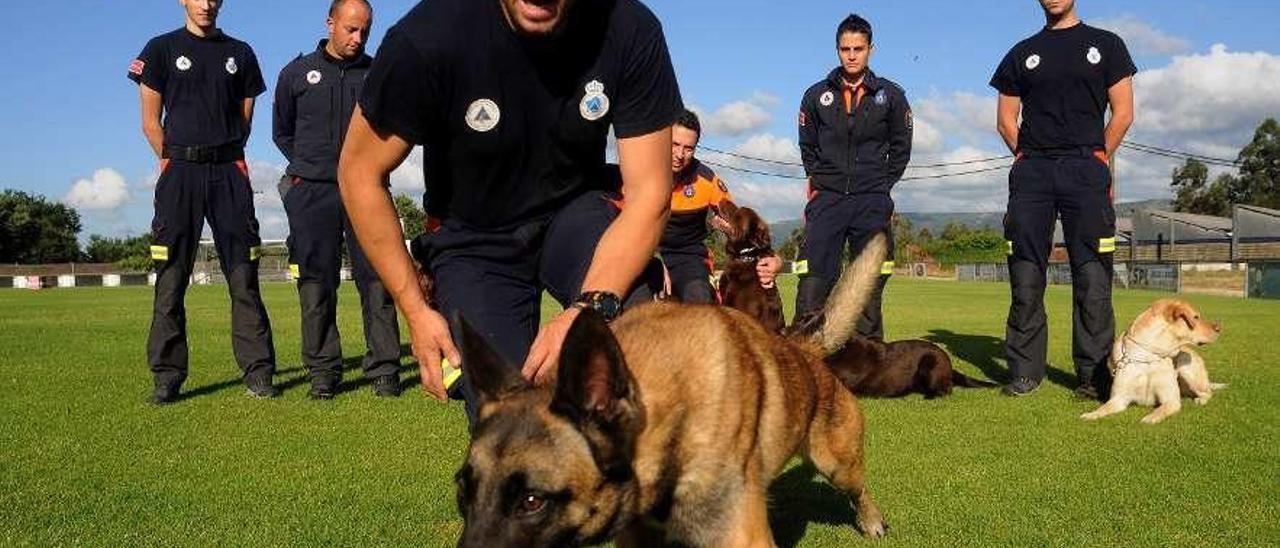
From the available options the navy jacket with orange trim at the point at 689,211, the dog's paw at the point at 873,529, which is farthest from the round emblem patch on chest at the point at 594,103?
the navy jacket with orange trim at the point at 689,211

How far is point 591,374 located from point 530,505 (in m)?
0.38

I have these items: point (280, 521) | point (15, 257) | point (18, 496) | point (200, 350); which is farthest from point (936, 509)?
point (15, 257)

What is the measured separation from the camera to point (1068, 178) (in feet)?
28.4

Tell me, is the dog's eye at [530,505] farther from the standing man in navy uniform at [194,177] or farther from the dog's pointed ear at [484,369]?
the standing man in navy uniform at [194,177]

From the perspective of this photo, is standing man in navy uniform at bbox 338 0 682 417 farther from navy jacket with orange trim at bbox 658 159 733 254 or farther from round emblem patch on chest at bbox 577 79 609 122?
navy jacket with orange trim at bbox 658 159 733 254

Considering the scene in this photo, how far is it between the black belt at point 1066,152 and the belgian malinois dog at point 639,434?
5709 mm

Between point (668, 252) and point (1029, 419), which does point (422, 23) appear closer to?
point (668, 252)

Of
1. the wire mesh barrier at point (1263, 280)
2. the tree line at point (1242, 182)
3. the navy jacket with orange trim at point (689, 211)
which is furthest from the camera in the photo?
the tree line at point (1242, 182)

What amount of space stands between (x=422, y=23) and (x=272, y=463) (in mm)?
3433

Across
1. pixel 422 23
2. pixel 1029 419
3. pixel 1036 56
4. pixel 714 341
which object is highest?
pixel 1036 56

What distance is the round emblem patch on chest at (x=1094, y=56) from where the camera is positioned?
28.2 ft

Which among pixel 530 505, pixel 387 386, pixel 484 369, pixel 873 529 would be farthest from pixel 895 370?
pixel 530 505

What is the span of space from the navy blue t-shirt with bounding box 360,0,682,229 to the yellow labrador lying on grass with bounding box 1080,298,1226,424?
216 inches

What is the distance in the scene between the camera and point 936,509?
500 centimetres
